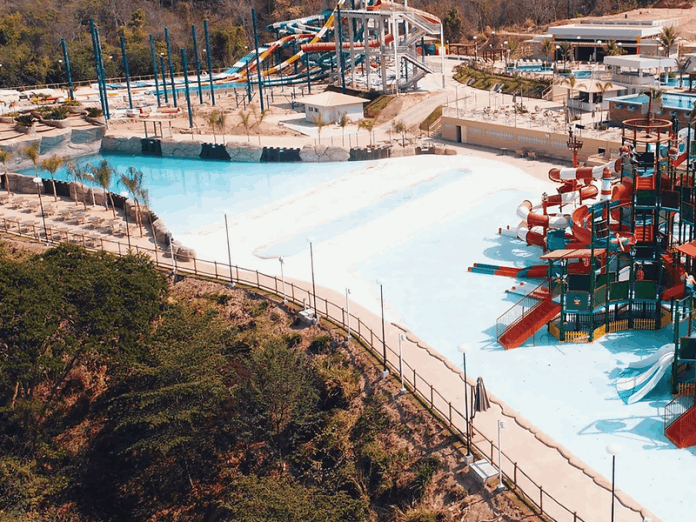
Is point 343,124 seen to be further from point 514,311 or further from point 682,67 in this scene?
point 514,311

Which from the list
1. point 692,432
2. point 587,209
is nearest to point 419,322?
point 587,209

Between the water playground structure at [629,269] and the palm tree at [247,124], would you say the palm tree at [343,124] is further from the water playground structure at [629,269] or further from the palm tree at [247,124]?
the water playground structure at [629,269]

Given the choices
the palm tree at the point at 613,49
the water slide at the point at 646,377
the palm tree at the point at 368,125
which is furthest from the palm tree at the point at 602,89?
the water slide at the point at 646,377

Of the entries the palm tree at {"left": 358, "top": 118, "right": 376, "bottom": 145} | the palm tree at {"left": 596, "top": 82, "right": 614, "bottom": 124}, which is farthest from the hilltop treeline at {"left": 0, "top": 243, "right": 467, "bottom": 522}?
the palm tree at {"left": 596, "top": 82, "right": 614, "bottom": 124}

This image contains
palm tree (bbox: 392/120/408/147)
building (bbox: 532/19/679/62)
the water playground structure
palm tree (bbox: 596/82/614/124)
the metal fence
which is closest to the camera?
the metal fence

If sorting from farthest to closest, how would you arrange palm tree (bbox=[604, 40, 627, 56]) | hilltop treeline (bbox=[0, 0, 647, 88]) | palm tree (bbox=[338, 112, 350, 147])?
hilltop treeline (bbox=[0, 0, 647, 88])
palm tree (bbox=[604, 40, 627, 56])
palm tree (bbox=[338, 112, 350, 147])

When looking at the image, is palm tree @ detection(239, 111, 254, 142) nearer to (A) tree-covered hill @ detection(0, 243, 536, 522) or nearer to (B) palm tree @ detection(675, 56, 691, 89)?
(A) tree-covered hill @ detection(0, 243, 536, 522)

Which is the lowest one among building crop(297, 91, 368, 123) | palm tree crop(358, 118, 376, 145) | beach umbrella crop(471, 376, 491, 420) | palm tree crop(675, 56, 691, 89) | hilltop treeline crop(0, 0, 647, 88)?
beach umbrella crop(471, 376, 491, 420)
